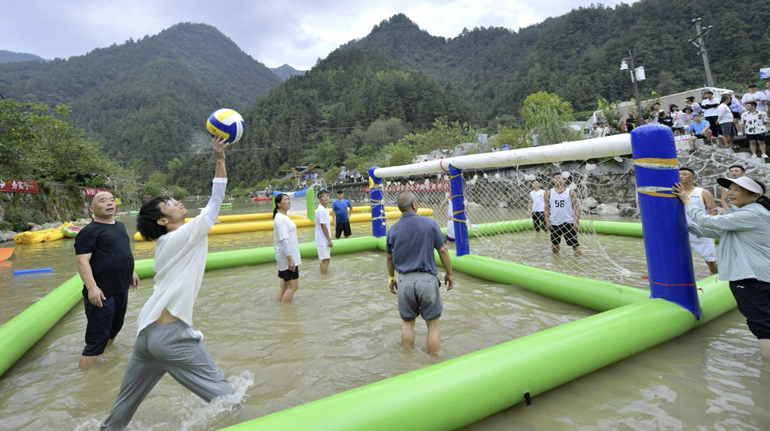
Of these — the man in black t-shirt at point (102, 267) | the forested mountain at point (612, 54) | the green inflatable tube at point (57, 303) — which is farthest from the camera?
the forested mountain at point (612, 54)

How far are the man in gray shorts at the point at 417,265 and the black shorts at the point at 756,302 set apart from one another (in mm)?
2323

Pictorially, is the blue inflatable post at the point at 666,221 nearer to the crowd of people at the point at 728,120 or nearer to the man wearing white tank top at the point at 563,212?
the man wearing white tank top at the point at 563,212

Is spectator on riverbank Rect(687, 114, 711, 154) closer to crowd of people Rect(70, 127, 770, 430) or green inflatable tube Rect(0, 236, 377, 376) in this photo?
crowd of people Rect(70, 127, 770, 430)

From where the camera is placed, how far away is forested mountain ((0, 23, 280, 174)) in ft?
359

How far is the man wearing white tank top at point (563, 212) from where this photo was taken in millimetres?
6543

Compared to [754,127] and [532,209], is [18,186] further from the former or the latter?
[754,127]

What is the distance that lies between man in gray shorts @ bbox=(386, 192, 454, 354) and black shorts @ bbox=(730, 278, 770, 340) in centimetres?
232

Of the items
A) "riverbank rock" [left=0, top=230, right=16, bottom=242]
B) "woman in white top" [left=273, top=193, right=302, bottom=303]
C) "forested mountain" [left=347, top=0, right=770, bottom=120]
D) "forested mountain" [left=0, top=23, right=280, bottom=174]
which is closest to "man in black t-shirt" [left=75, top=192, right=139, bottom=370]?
"woman in white top" [left=273, top=193, right=302, bottom=303]

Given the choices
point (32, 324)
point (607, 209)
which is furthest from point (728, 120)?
point (32, 324)

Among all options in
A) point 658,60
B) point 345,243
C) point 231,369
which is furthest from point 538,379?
point 658,60

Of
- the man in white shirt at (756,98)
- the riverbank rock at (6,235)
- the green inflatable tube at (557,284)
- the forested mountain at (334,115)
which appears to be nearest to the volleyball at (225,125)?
the green inflatable tube at (557,284)

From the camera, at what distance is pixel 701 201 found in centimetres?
463

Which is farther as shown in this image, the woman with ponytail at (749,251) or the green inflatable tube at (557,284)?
the green inflatable tube at (557,284)

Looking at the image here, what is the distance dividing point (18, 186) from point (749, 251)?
24620mm
